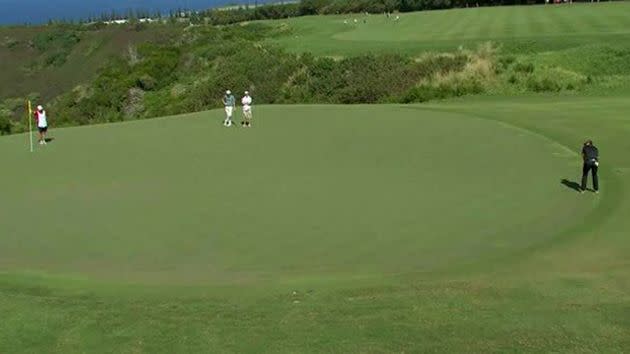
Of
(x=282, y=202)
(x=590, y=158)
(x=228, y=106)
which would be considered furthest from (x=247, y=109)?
(x=590, y=158)

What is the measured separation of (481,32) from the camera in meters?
56.6

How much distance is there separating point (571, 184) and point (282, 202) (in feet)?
22.8

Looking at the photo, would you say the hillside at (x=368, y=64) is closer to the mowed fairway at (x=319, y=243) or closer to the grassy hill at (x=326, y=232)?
the grassy hill at (x=326, y=232)

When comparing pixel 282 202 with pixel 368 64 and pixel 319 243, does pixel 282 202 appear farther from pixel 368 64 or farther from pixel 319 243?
pixel 368 64

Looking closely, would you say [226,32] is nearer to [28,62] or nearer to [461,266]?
[28,62]

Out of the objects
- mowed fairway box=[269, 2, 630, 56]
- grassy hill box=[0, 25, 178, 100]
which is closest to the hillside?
mowed fairway box=[269, 2, 630, 56]

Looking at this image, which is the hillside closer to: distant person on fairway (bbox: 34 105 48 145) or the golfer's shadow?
distant person on fairway (bbox: 34 105 48 145)

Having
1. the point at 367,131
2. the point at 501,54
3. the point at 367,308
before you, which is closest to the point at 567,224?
the point at 367,308

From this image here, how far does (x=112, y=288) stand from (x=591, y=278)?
7804mm

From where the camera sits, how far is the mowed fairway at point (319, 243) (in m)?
10.8

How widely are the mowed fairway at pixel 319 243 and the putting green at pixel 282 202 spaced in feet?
0.21

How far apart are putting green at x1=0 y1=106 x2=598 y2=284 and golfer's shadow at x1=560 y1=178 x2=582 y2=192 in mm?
291

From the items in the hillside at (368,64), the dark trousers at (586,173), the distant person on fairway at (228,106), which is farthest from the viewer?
the hillside at (368,64)

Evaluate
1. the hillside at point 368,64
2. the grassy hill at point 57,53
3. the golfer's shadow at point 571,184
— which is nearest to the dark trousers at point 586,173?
the golfer's shadow at point 571,184
